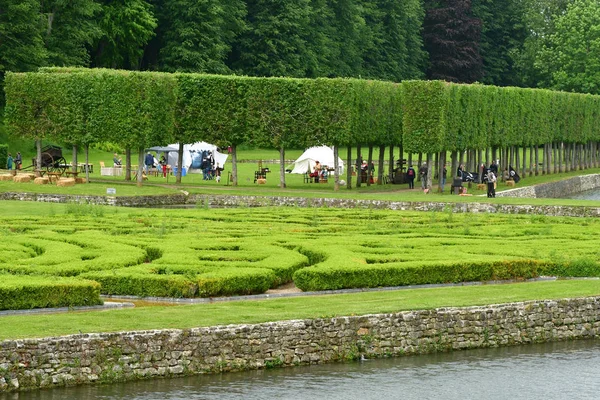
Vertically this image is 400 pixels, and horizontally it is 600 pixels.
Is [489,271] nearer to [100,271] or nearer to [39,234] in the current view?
[100,271]

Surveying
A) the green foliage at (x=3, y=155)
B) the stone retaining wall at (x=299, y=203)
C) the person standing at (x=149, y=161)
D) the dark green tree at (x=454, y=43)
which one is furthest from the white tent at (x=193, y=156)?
the dark green tree at (x=454, y=43)

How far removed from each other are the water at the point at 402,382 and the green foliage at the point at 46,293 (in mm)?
4461

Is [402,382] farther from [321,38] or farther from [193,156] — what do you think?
[321,38]

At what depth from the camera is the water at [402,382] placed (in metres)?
25.3

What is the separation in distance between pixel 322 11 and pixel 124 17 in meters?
27.8

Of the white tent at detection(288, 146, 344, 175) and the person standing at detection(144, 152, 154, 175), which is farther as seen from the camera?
the white tent at detection(288, 146, 344, 175)

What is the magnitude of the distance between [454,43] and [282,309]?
12274cm

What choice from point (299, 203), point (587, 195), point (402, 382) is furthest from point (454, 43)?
point (402, 382)

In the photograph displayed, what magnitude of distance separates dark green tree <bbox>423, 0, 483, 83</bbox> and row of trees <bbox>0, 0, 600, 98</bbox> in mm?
158

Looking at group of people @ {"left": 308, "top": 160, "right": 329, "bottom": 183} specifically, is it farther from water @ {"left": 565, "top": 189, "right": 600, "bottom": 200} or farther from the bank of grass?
the bank of grass

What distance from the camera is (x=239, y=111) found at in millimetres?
76250

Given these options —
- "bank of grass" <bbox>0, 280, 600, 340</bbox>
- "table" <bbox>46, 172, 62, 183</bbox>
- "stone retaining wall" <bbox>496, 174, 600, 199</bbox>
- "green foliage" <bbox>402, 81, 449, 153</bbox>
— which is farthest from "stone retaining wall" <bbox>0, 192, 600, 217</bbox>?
"bank of grass" <bbox>0, 280, 600, 340</bbox>

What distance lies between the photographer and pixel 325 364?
2778 cm

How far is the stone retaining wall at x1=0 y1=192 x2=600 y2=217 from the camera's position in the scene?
191ft
